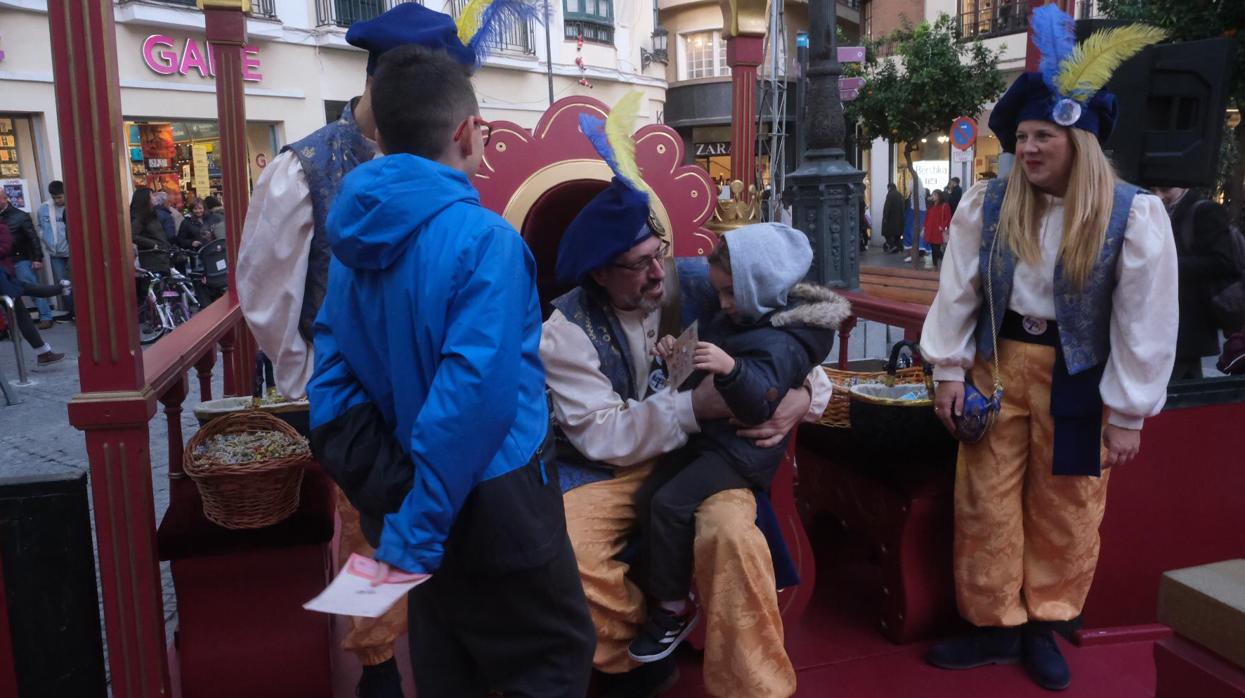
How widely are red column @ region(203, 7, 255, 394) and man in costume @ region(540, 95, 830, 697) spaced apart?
184cm

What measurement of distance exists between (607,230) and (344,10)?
1404cm

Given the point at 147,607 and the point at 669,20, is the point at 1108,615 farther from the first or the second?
the point at 669,20

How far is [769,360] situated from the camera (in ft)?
7.17

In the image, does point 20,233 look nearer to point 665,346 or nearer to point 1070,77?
point 665,346

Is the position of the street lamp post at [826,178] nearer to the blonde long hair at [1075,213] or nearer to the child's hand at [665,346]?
the blonde long hair at [1075,213]

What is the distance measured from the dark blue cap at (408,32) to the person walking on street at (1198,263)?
12.8 feet

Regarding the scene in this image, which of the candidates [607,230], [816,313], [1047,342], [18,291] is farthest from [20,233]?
[1047,342]

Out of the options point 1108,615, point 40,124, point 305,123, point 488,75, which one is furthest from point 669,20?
point 1108,615

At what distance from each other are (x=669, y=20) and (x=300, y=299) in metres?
20.0

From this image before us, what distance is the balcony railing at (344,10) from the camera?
14.2 m

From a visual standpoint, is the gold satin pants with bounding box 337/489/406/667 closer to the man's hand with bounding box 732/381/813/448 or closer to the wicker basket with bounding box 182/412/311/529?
the wicker basket with bounding box 182/412/311/529

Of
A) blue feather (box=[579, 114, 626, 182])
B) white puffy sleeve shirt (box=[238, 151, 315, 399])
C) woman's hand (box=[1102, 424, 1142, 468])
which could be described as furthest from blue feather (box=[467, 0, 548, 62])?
woman's hand (box=[1102, 424, 1142, 468])

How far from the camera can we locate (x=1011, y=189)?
245 centimetres

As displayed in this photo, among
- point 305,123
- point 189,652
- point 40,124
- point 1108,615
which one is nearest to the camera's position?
point 189,652
